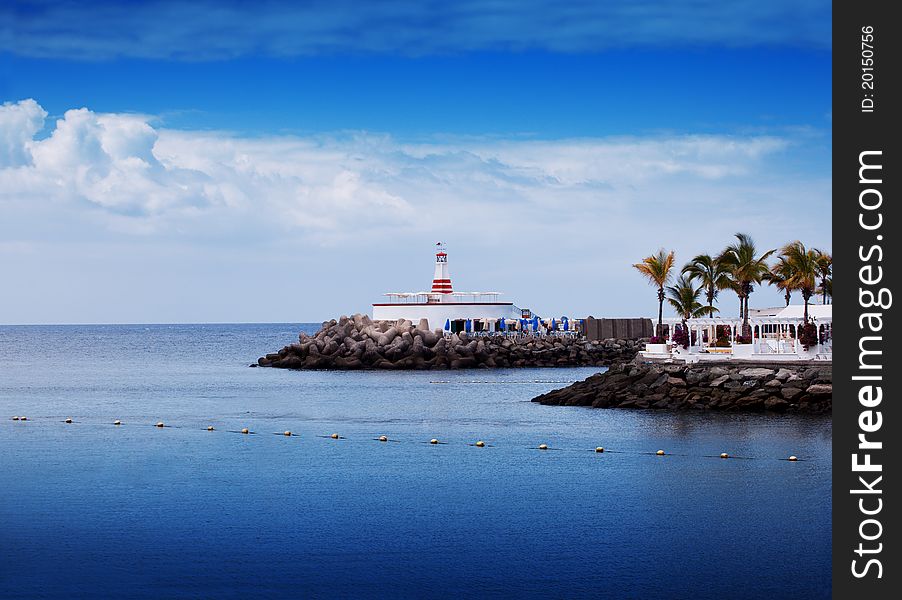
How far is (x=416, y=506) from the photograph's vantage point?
66.4 ft

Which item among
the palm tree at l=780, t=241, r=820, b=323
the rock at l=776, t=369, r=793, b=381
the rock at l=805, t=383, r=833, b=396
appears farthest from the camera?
the palm tree at l=780, t=241, r=820, b=323

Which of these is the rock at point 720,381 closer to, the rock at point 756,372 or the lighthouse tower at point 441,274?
the rock at point 756,372

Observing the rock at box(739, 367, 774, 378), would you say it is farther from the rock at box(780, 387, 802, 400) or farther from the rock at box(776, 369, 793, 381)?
the rock at box(780, 387, 802, 400)

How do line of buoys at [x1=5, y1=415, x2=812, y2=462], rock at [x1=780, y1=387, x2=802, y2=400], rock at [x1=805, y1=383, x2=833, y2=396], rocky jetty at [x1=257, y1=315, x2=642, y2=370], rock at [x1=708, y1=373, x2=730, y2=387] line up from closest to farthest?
line of buoys at [x1=5, y1=415, x2=812, y2=462], rock at [x1=805, y1=383, x2=833, y2=396], rock at [x1=780, y1=387, x2=802, y2=400], rock at [x1=708, y1=373, x2=730, y2=387], rocky jetty at [x1=257, y1=315, x2=642, y2=370]

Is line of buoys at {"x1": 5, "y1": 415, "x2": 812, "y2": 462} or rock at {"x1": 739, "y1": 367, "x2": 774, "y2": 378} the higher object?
rock at {"x1": 739, "y1": 367, "x2": 774, "y2": 378}

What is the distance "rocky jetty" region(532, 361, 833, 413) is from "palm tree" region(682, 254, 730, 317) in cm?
1116

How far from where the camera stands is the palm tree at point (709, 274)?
160 feet

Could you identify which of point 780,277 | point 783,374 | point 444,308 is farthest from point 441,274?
point 783,374

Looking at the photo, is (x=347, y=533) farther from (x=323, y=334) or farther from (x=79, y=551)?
(x=323, y=334)

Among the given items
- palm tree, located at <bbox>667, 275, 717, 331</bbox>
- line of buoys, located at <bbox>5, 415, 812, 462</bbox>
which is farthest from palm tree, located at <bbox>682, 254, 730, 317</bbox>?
line of buoys, located at <bbox>5, 415, 812, 462</bbox>

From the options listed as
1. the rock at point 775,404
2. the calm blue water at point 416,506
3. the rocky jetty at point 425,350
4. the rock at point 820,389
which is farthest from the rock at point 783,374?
the rocky jetty at point 425,350

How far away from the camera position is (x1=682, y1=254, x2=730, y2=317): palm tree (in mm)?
48688

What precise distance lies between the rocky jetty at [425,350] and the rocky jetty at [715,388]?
25.4 metres
